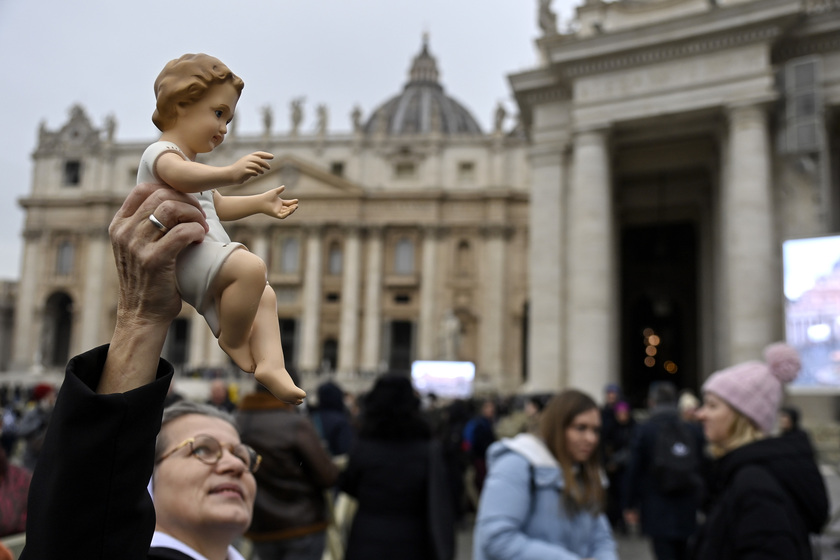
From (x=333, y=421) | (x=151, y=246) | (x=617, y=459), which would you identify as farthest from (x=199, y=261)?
(x=617, y=459)

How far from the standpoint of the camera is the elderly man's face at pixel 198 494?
6.91 ft

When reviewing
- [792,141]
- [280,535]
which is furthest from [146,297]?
[792,141]

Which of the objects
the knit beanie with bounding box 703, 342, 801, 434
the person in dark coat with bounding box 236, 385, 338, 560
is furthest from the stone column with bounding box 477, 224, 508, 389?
the knit beanie with bounding box 703, 342, 801, 434

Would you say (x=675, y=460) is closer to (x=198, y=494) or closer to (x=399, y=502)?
(x=399, y=502)

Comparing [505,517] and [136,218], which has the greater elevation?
[136,218]

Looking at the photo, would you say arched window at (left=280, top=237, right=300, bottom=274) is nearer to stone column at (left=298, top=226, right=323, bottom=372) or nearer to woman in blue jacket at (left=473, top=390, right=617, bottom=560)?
stone column at (left=298, top=226, right=323, bottom=372)

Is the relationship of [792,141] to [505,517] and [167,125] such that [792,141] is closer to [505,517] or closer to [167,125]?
[505,517]

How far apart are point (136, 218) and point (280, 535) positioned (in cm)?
334

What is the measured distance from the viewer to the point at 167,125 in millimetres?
1132

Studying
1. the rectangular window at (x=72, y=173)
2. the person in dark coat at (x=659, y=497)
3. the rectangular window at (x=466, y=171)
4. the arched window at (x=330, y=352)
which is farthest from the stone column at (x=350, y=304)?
the person in dark coat at (x=659, y=497)

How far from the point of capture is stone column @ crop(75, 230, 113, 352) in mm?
44094

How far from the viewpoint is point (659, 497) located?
5.87 m

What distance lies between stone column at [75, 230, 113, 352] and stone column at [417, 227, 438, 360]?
18.8m

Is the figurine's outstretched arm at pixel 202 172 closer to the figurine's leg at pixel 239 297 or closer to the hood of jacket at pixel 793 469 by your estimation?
the figurine's leg at pixel 239 297
